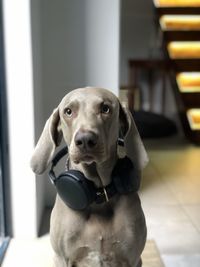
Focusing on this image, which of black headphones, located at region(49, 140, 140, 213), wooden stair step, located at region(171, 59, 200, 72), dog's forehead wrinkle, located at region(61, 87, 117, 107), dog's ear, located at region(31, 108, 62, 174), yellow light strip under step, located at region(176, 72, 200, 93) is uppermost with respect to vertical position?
dog's forehead wrinkle, located at region(61, 87, 117, 107)

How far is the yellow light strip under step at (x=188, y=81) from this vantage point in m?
4.07

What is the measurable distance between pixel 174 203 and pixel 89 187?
142 centimetres

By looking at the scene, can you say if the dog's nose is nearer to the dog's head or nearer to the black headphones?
the dog's head

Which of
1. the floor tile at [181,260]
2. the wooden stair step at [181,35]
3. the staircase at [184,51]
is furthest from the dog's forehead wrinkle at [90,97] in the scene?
the wooden stair step at [181,35]

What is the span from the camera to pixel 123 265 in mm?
1187

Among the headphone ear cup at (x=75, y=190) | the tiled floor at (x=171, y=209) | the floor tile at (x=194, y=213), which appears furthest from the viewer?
the floor tile at (x=194, y=213)

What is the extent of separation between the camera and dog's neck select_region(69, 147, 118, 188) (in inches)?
46.2

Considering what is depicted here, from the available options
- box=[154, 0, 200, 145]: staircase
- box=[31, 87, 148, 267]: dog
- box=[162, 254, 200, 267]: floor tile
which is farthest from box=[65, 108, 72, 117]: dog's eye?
box=[154, 0, 200, 145]: staircase

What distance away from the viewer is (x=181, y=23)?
410 centimetres

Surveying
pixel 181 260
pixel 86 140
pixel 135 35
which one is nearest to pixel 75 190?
pixel 86 140

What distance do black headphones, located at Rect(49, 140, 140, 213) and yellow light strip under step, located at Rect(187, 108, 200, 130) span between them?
2951mm

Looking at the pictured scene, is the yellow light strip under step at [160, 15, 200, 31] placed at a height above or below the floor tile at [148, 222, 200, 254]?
above

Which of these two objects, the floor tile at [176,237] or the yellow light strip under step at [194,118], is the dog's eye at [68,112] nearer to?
the floor tile at [176,237]

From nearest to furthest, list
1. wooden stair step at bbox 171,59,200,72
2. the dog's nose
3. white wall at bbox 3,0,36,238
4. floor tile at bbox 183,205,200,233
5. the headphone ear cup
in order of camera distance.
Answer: the dog's nose → the headphone ear cup → white wall at bbox 3,0,36,238 → floor tile at bbox 183,205,200,233 → wooden stair step at bbox 171,59,200,72
